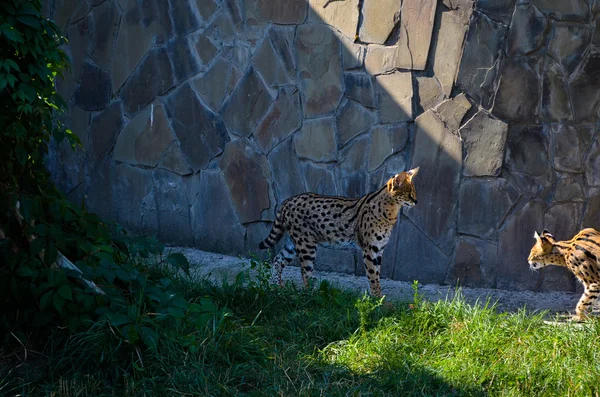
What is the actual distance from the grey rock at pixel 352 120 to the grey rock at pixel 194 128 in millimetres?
1476

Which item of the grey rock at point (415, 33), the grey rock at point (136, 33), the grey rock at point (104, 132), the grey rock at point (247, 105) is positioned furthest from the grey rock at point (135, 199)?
the grey rock at point (415, 33)

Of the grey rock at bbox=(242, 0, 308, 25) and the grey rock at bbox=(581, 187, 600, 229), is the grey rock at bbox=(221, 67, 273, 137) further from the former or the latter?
the grey rock at bbox=(581, 187, 600, 229)

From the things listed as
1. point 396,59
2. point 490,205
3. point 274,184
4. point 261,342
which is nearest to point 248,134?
point 274,184

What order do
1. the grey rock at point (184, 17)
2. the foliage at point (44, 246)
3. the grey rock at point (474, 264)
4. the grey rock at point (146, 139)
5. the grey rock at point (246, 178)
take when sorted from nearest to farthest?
the foliage at point (44, 246) → the grey rock at point (474, 264) → the grey rock at point (246, 178) → the grey rock at point (184, 17) → the grey rock at point (146, 139)

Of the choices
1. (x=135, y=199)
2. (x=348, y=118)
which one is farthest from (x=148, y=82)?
(x=348, y=118)

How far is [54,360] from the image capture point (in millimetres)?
5086

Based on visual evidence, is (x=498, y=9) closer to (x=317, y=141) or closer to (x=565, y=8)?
(x=565, y=8)

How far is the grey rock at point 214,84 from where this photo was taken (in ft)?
29.4

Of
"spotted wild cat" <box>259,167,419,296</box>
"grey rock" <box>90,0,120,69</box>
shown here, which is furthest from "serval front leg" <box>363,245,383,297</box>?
"grey rock" <box>90,0,120,69</box>

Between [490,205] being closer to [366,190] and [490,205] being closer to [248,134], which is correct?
[366,190]

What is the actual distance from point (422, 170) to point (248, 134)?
210 centimetres

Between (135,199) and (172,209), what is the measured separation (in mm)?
613

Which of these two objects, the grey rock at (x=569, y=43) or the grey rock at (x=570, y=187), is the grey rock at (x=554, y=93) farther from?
the grey rock at (x=570, y=187)

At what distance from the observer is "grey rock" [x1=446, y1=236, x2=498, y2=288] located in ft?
24.9
